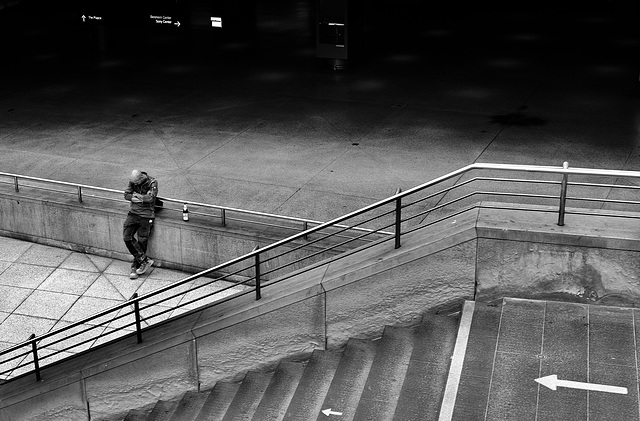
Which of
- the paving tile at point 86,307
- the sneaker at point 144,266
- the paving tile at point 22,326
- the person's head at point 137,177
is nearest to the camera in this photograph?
the paving tile at point 22,326

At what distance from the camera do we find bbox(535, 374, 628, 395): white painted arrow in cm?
830

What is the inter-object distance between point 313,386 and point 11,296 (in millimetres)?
6839

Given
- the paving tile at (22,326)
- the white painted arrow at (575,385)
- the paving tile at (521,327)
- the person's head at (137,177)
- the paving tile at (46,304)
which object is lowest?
the paving tile at (22,326)

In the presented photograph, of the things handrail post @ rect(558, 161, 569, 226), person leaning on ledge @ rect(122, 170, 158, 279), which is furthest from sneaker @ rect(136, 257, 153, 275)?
handrail post @ rect(558, 161, 569, 226)

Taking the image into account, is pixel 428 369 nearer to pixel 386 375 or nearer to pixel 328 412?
pixel 386 375

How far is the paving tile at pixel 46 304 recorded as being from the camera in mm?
13539

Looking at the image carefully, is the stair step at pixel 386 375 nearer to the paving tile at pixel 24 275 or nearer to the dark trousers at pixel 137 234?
the dark trousers at pixel 137 234

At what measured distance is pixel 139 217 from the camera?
14.1 metres

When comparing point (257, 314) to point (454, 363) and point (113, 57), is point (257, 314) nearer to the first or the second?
point (454, 363)

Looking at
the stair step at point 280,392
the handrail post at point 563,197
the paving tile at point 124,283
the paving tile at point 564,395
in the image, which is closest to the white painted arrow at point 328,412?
the stair step at point 280,392

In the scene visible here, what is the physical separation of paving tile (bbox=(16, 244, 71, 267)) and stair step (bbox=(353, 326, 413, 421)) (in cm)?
753

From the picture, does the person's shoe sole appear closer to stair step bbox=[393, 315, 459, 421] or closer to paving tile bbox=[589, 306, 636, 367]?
stair step bbox=[393, 315, 459, 421]

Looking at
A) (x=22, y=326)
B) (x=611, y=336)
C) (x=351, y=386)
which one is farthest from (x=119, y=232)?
(x=611, y=336)

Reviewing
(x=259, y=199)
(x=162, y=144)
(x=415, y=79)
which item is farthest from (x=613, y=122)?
(x=162, y=144)
